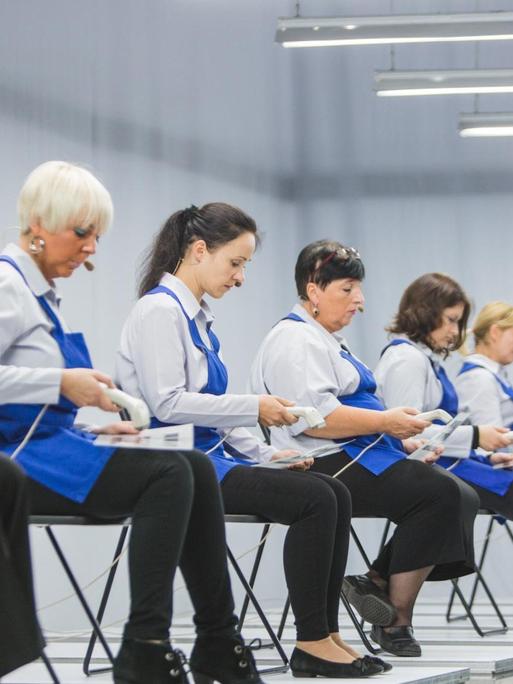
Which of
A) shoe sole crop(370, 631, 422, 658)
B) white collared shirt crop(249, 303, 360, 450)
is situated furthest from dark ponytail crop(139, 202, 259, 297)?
shoe sole crop(370, 631, 422, 658)

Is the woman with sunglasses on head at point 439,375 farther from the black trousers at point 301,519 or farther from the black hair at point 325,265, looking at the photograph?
the black trousers at point 301,519

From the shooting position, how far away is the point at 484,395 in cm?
404

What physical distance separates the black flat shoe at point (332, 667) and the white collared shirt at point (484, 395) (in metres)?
1.65

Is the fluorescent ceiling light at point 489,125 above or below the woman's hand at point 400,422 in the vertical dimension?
above

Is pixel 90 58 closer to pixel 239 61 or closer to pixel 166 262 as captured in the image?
pixel 239 61

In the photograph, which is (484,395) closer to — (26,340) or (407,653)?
(407,653)

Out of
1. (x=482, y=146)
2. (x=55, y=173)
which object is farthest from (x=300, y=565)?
(x=482, y=146)

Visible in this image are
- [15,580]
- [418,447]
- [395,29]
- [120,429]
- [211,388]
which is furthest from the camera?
[395,29]

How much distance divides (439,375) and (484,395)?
1.25 ft

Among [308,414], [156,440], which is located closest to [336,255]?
[308,414]

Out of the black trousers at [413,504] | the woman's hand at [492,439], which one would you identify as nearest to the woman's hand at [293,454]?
the black trousers at [413,504]

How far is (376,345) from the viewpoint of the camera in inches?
231

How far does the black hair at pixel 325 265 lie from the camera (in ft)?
10.4

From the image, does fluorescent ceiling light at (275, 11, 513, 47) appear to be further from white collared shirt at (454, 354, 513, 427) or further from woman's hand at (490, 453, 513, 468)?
woman's hand at (490, 453, 513, 468)
